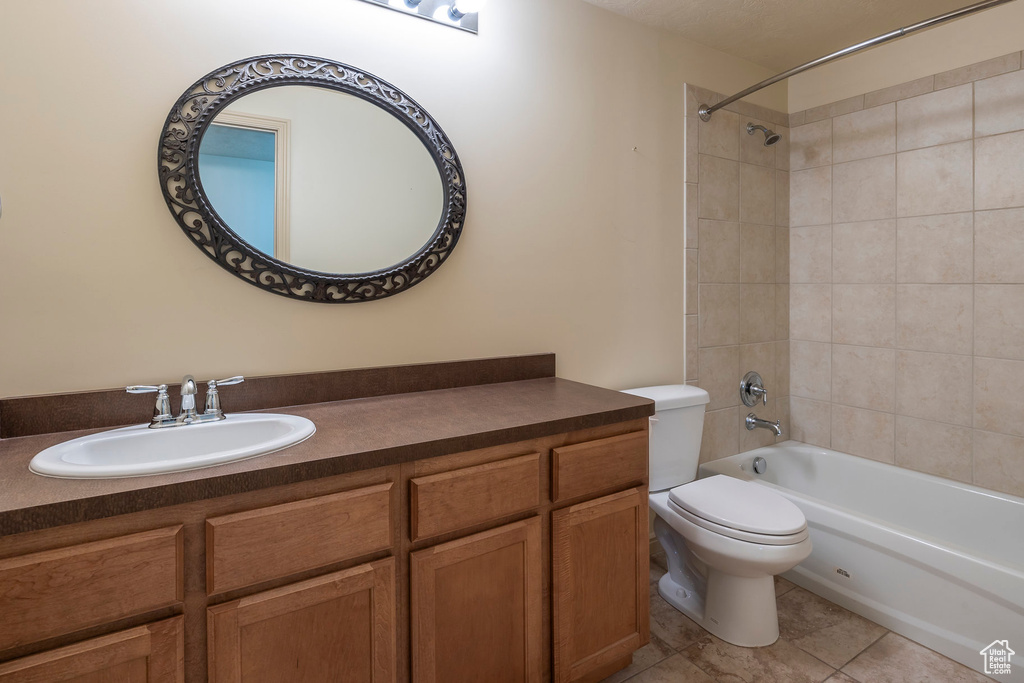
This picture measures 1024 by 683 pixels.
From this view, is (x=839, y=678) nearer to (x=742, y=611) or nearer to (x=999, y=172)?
(x=742, y=611)

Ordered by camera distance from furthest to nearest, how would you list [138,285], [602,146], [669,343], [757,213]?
[757,213] < [669,343] < [602,146] < [138,285]

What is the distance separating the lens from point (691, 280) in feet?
7.96

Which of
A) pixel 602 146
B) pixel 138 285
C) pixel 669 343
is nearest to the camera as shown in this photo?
pixel 138 285

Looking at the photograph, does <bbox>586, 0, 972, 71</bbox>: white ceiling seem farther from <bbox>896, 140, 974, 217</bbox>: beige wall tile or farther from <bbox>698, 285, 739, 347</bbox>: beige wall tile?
<bbox>698, 285, 739, 347</bbox>: beige wall tile

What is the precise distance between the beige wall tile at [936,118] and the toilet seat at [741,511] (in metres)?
1.72

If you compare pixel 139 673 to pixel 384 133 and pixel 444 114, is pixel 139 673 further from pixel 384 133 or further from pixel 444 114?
pixel 444 114

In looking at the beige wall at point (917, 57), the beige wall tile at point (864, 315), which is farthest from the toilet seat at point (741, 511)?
the beige wall at point (917, 57)

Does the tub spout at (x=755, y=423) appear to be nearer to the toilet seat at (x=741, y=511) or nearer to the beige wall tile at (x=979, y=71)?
the toilet seat at (x=741, y=511)

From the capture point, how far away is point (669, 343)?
240cm

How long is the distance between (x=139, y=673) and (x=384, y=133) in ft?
4.81

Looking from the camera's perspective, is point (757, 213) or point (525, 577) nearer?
point (525, 577)

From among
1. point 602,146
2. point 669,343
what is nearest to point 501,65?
point 602,146

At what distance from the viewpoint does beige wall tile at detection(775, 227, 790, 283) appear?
276 centimetres

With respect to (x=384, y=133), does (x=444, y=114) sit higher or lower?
higher
